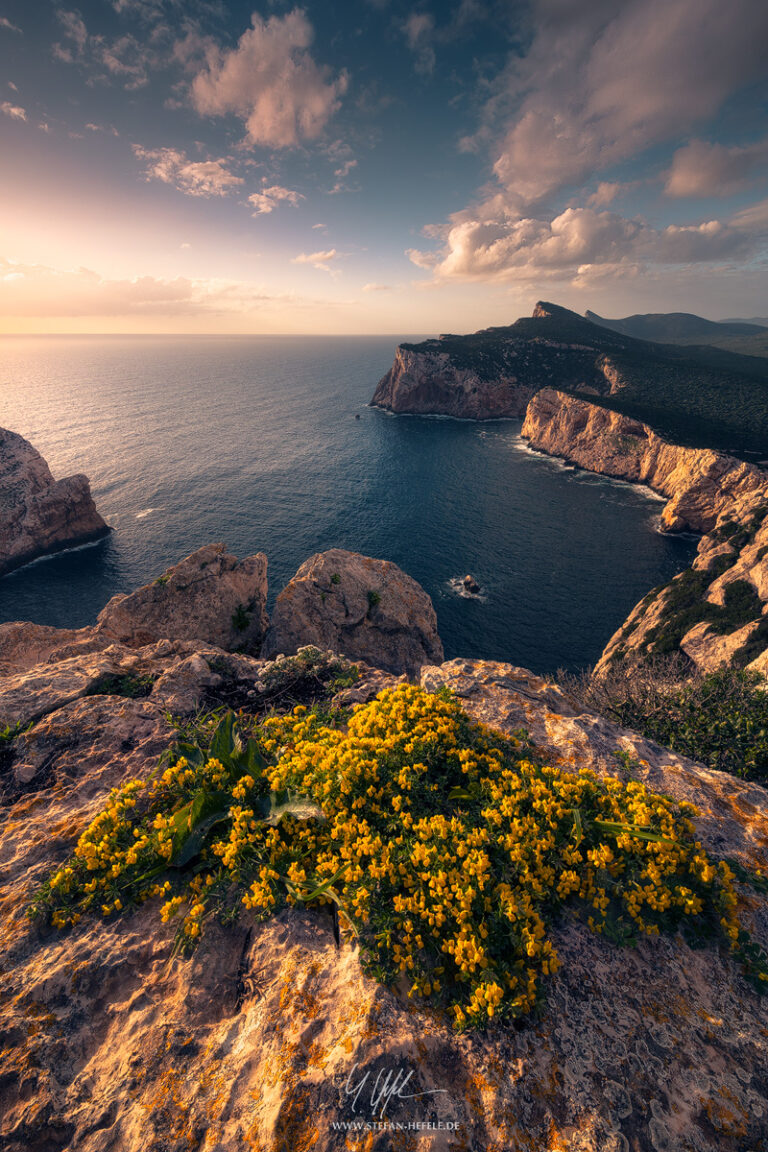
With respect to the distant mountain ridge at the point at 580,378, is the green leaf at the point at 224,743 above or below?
below

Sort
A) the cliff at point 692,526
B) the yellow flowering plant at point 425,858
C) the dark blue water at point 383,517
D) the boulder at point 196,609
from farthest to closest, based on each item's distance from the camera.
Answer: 1. the dark blue water at point 383,517
2. the cliff at point 692,526
3. the boulder at point 196,609
4. the yellow flowering plant at point 425,858

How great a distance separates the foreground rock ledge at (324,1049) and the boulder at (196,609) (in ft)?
70.7

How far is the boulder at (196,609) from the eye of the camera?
25.9m

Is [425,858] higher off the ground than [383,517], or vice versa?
[425,858]

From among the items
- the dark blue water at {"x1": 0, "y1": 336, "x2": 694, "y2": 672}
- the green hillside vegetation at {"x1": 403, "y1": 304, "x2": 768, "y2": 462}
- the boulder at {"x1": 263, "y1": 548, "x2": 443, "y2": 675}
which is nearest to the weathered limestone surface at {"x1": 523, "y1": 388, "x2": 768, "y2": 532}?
the green hillside vegetation at {"x1": 403, "y1": 304, "x2": 768, "y2": 462}

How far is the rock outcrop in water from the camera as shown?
224 feet

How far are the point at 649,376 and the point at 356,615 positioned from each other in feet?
499

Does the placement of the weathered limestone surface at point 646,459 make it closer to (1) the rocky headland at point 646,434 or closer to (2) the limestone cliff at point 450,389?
(1) the rocky headland at point 646,434

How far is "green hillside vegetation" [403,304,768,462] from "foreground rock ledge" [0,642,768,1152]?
356ft

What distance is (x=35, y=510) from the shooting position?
7044 cm

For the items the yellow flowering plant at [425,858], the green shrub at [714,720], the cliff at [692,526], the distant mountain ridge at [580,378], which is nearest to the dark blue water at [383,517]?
the cliff at [692,526]

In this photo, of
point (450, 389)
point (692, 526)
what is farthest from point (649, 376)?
point (692, 526)

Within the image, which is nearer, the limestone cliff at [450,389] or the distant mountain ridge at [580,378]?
the distant mountain ridge at [580,378]

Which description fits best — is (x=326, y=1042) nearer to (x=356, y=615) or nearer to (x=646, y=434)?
(x=356, y=615)
